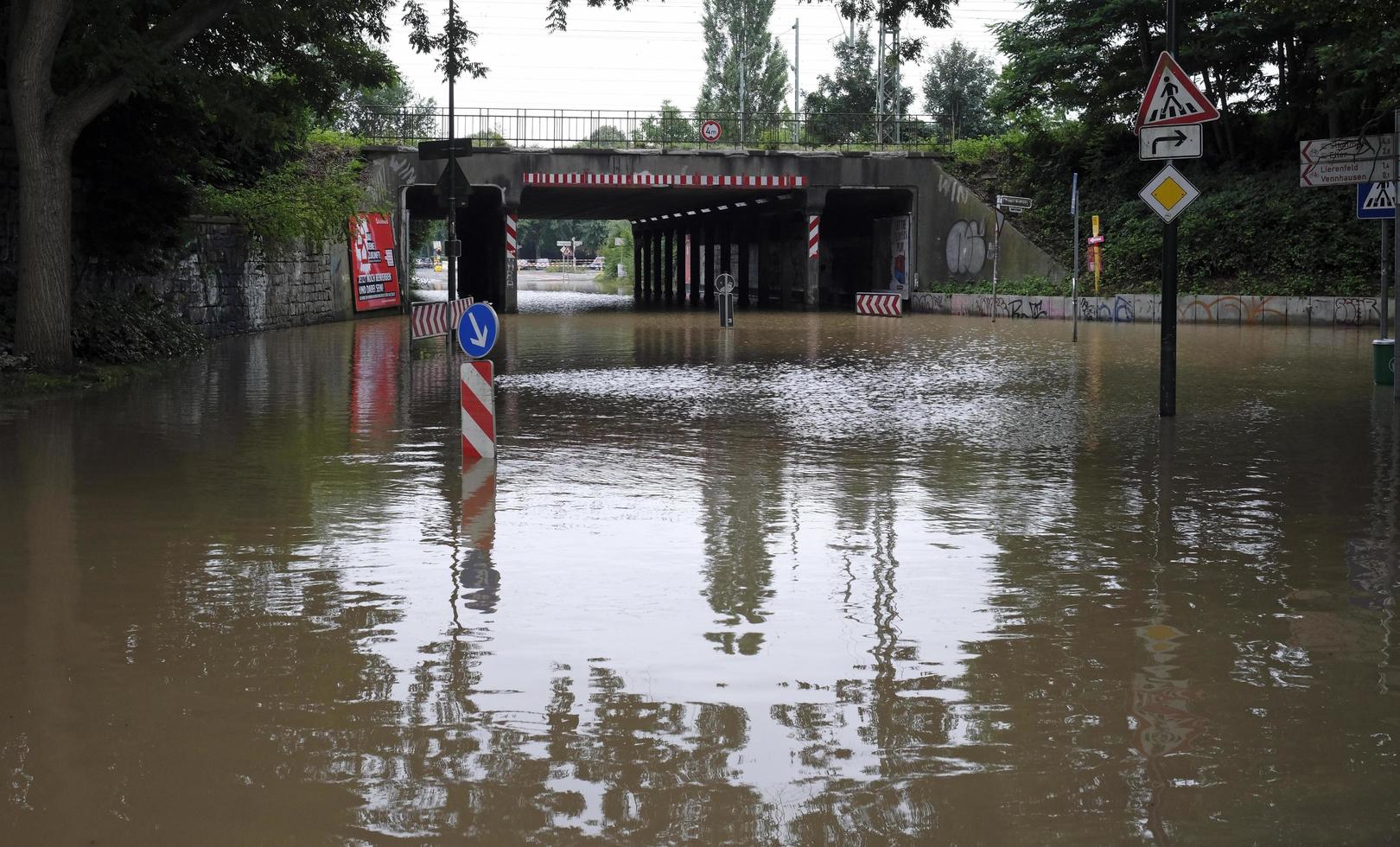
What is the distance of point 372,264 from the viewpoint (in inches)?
1619

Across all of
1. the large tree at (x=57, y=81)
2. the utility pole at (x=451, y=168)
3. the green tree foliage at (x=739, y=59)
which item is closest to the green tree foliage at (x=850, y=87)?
the green tree foliage at (x=739, y=59)

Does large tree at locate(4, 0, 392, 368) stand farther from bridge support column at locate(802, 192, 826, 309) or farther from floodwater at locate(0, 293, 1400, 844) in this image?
bridge support column at locate(802, 192, 826, 309)

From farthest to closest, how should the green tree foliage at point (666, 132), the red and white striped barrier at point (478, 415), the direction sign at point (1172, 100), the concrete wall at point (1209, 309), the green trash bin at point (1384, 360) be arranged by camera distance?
1. the green tree foliage at point (666, 132)
2. the concrete wall at point (1209, 309)
3. the green trash bin at point (1384, 360)
4. the direction sign at point (1172, 100)
5. the red and white striped barrier at point (478, 415)

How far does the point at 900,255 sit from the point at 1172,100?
35.6 meters

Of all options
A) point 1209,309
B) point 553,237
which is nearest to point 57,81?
point 1209,309

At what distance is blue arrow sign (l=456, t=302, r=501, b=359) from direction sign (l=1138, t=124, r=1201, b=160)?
621 centimetres

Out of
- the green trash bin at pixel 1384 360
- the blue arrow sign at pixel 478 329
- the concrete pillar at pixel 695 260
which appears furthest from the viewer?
the concrete pillar at pixel 695 260

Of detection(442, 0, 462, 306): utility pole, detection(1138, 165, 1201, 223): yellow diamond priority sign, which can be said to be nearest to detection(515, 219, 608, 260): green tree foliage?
detection(442, 0, 462, 306): utility pole

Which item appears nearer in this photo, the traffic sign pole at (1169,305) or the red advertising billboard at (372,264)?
the traffic sign pole at (1169,305)

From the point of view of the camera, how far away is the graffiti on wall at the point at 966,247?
46594 millimetres

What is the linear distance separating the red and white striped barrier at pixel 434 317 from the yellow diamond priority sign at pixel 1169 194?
13.1m

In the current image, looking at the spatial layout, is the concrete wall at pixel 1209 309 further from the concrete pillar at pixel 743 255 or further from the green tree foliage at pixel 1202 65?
the concrete pillar at pixel 743 255

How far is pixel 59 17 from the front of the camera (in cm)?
1758

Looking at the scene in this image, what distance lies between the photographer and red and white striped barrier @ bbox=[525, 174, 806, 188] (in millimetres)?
45000
